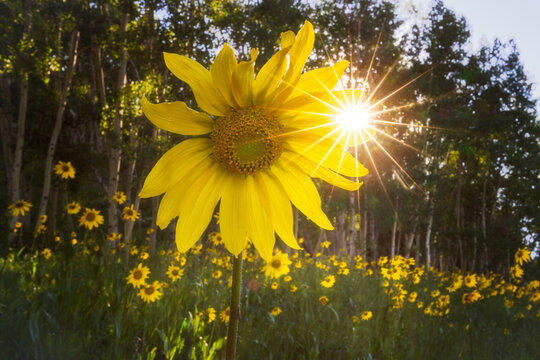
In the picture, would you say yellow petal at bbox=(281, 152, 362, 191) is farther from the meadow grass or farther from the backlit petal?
the meadow grass

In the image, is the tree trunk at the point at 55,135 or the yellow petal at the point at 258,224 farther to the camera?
the tree trunk at the point at 55,135

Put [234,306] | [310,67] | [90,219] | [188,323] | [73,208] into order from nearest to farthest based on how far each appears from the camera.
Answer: [234,306] < [188,323] < [90,219] < [73,208] < [310,67]

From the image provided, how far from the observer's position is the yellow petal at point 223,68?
952 mm

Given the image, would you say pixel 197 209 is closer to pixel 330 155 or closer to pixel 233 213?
pixel 233 213

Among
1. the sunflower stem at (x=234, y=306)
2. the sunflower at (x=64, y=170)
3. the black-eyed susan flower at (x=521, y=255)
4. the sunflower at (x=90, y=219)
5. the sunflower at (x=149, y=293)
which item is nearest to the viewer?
the sunflower stem at (x=234, y=306)

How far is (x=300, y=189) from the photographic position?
1054 millimetres

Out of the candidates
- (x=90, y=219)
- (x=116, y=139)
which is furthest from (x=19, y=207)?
(x=116, y=139)

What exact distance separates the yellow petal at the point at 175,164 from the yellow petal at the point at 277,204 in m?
0.15

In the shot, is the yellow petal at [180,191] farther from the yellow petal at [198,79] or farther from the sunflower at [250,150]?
the yellow petal at [198,79]

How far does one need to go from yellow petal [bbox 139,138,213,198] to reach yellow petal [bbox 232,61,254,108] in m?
0.13

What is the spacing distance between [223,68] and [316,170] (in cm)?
32

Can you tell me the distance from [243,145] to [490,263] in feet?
94.6

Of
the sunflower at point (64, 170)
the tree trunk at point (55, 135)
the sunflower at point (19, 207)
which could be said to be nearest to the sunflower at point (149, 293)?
the sunflower at point (64, 170)

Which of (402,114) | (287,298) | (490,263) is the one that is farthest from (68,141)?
(490,263)
